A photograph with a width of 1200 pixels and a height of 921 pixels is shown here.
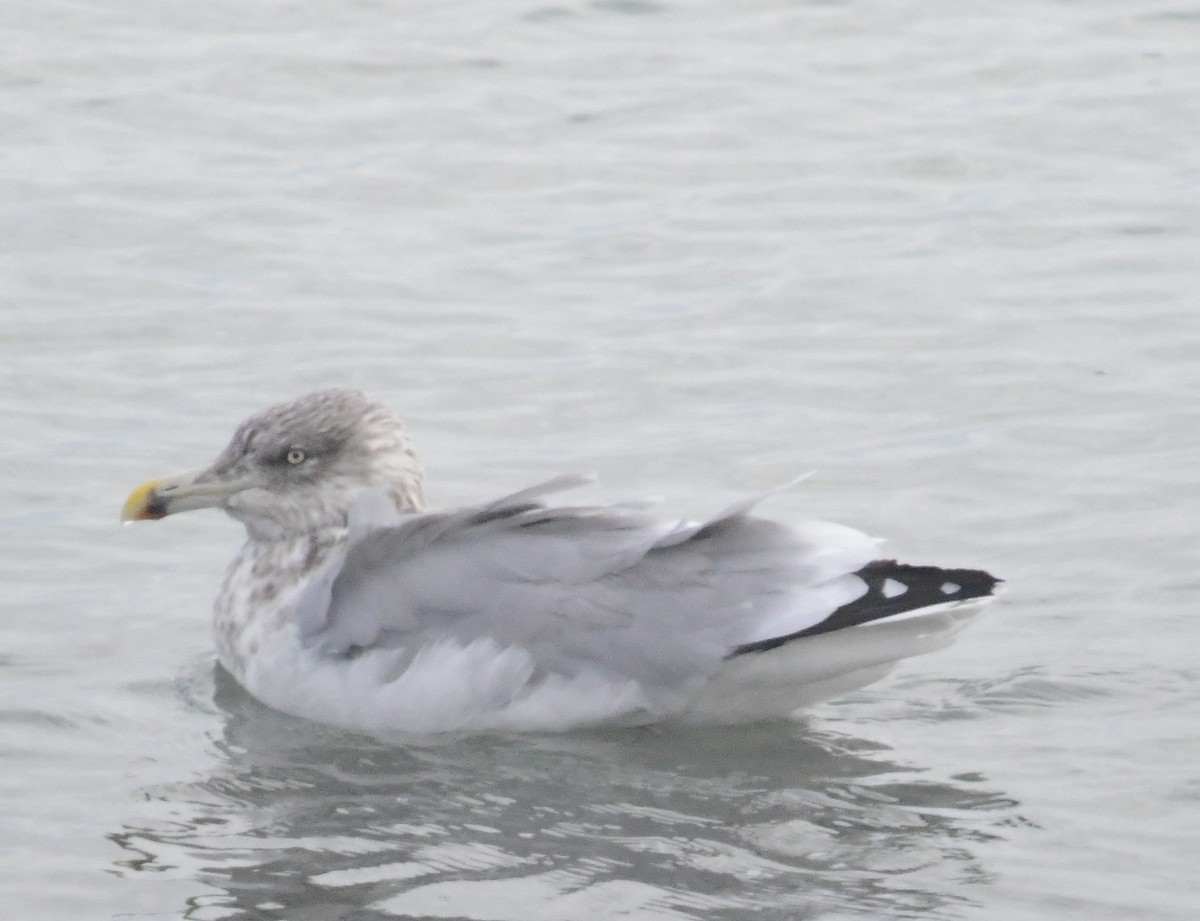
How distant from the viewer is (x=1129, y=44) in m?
15.2

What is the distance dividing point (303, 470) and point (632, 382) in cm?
252

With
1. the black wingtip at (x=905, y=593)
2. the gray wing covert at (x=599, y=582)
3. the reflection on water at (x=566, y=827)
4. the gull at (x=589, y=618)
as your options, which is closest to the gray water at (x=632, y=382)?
the reflection on water at (x=566, y=827)

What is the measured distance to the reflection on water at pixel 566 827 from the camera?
6.32 meters

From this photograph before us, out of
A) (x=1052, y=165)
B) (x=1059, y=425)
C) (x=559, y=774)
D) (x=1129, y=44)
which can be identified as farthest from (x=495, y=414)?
(x=1129, y=44)

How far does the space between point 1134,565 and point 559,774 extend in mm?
2530

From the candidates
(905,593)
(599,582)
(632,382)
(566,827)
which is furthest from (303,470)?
(632,382)

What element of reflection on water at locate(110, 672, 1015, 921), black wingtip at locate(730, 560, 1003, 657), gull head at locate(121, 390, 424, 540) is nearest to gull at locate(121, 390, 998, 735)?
black wingtip at locate(730, 560, 1003, 657)

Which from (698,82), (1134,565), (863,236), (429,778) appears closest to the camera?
(429,778)

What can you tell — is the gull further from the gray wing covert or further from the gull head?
the gull head

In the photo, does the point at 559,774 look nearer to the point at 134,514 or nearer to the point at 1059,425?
the point at 134,514

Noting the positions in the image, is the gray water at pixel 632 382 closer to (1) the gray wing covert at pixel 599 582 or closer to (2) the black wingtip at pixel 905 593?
(1) the gray wing covert at pixel 599 582

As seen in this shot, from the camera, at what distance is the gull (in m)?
7.25

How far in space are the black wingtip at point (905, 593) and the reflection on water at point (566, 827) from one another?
18.9 inches

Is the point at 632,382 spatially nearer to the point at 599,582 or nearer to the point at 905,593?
the point at 599,582
